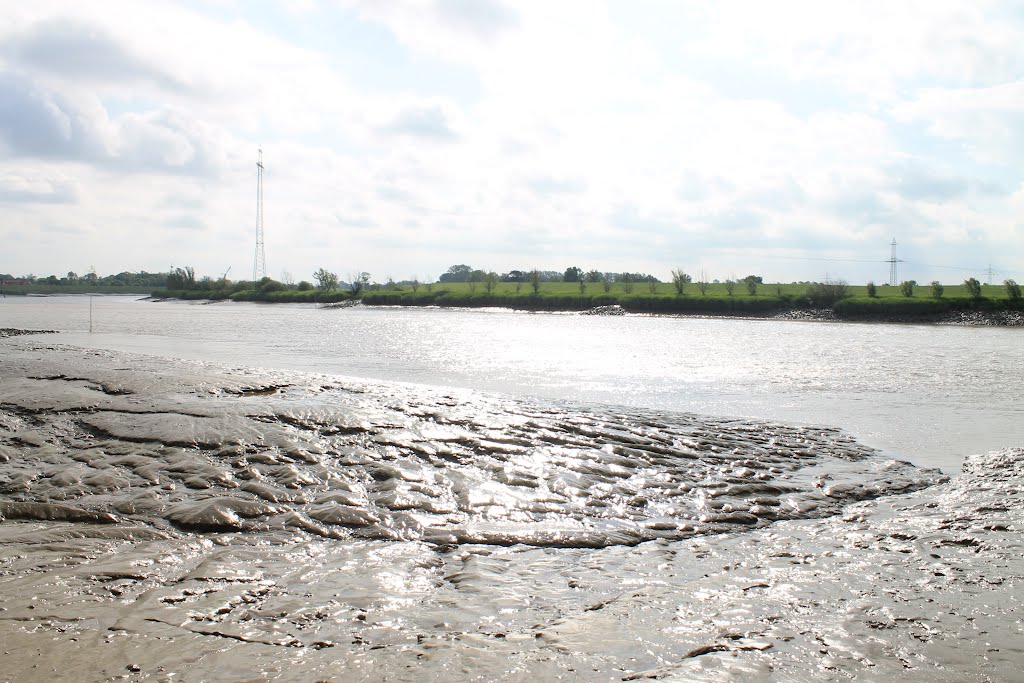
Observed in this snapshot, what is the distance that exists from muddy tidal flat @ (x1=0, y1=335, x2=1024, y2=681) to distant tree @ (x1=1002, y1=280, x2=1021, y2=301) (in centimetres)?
6659

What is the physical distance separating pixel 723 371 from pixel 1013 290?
59849 mm

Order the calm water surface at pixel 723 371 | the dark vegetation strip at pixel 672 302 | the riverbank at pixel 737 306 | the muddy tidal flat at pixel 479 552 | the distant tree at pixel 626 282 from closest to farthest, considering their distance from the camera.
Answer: the muddy tidal flat at pixel 479 552 < the calm water surface at pixel 723 371 < the riverbank at pixel 737 306 < the dark vegetation strip at pixel 672 302 < the distant tree at pixel 626 282

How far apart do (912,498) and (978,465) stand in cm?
236

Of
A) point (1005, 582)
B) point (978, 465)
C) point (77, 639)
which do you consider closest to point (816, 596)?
point (1005, 582)

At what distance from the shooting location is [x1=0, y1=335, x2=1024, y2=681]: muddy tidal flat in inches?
164

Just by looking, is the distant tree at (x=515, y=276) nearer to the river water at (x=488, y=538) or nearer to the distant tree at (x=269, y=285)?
the distant tree at (x=269, y=285)

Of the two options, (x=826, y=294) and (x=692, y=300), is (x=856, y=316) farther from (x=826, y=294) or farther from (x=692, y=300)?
(x=692, y=300)

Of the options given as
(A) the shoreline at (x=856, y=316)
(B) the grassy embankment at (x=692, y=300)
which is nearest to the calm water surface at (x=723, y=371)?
(A) the shoreline at (x=856, y=316)

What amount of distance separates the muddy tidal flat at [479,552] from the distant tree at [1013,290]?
66589 mm

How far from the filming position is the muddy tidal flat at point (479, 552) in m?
4.17

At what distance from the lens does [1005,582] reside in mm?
5578

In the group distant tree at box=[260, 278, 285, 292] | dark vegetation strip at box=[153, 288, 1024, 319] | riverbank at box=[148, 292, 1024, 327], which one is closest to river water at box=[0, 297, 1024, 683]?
riverbank at box=[148, 292, 1024, 327]

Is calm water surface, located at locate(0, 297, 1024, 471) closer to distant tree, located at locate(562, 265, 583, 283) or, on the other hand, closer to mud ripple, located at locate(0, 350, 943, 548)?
mud ripple, located at locate(0, 350, 943, 548)

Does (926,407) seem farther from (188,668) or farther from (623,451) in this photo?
(188,668)
